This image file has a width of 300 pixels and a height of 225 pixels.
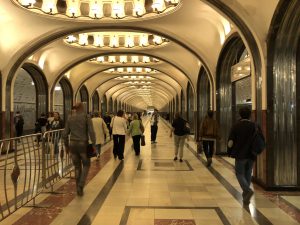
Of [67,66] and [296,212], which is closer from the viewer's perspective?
[296,212]

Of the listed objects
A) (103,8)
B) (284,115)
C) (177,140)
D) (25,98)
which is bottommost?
(177,140)

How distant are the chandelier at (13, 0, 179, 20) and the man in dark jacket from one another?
5224 millimetres

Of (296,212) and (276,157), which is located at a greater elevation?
(276,157)

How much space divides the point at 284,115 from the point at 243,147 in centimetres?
172

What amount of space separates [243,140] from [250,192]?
2.55 ft

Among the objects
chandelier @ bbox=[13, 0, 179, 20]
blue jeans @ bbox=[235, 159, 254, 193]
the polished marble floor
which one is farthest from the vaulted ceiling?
the polished marble floor

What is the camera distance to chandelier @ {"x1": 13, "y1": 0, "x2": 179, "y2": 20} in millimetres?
9961

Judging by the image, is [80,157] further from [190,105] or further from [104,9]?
[190,105]

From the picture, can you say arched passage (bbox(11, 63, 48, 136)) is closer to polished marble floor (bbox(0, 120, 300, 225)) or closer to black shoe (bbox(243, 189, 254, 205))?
polished marble floor (bbox(0, 120, 300, 225))

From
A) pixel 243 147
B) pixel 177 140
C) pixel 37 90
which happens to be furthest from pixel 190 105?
pixel 243 147

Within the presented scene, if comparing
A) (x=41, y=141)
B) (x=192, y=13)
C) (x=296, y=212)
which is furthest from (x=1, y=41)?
(x=296, y=212)

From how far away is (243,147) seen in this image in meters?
5.39

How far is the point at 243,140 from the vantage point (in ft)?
17.8

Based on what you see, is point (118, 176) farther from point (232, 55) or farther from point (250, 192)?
point (232, 55)
